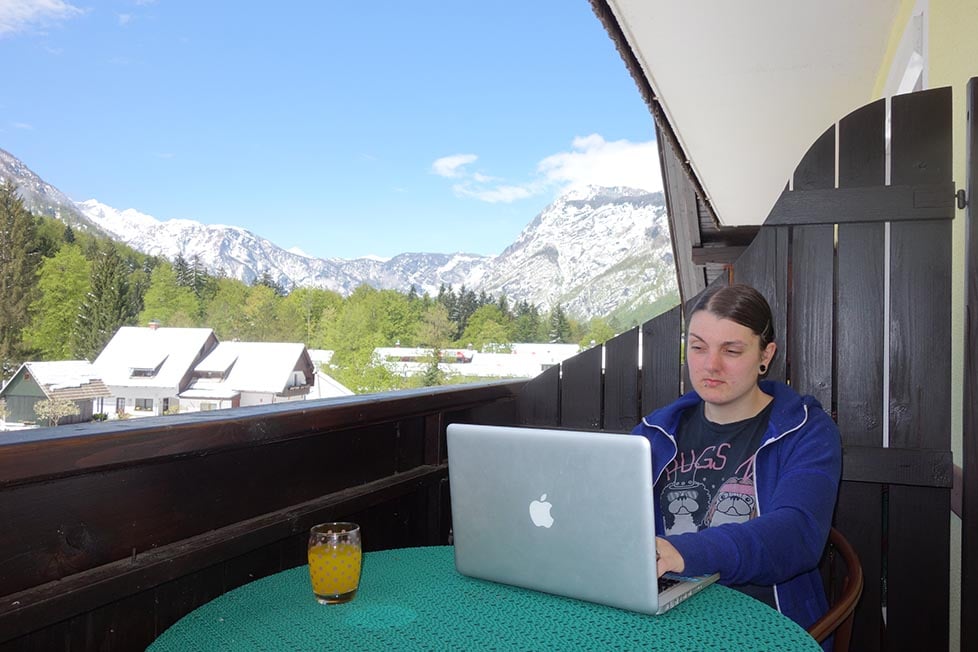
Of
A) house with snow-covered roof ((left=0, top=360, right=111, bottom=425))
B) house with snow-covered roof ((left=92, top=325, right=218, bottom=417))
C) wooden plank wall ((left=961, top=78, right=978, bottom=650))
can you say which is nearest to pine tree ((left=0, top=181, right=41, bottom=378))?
house with snow-covered roof ((left=92, top=325, right=218, bottom=417))

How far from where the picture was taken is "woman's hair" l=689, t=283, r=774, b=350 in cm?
130

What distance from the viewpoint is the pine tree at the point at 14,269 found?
79.7ft

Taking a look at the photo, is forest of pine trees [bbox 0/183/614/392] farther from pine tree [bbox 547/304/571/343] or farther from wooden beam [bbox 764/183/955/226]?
wooden beam [bbox 764/183/955/226]

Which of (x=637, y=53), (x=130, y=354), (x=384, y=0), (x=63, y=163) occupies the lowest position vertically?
(x=130, y=354)

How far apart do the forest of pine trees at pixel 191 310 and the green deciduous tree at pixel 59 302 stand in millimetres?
44

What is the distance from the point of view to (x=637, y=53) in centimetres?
209

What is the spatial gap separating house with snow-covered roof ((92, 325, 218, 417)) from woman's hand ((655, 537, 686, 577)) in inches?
1124

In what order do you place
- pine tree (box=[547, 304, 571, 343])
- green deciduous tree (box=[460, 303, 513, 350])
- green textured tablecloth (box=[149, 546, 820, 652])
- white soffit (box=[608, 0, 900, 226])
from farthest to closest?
1. green deciduous tree (box=[460, 303, 513, 350])
2. pine tree (box=[547, 304, 571, 343])
3. white soffit (box=[608, 0, 900, 226])
4. green textured tablecloth (box=[149, 546, 820, 652])

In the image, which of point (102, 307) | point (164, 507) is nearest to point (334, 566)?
point (164, 507)

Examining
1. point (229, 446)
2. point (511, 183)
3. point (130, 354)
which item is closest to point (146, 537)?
point (229, 446)

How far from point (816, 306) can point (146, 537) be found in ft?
4.51

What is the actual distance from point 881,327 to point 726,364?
0.43 meters

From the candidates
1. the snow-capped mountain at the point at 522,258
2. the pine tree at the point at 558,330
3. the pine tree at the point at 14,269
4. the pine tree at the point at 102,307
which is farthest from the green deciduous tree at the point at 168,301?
the pine tree at the point at 558,330

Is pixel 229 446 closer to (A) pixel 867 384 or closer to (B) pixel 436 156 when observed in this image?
(A) pixel 867 384
